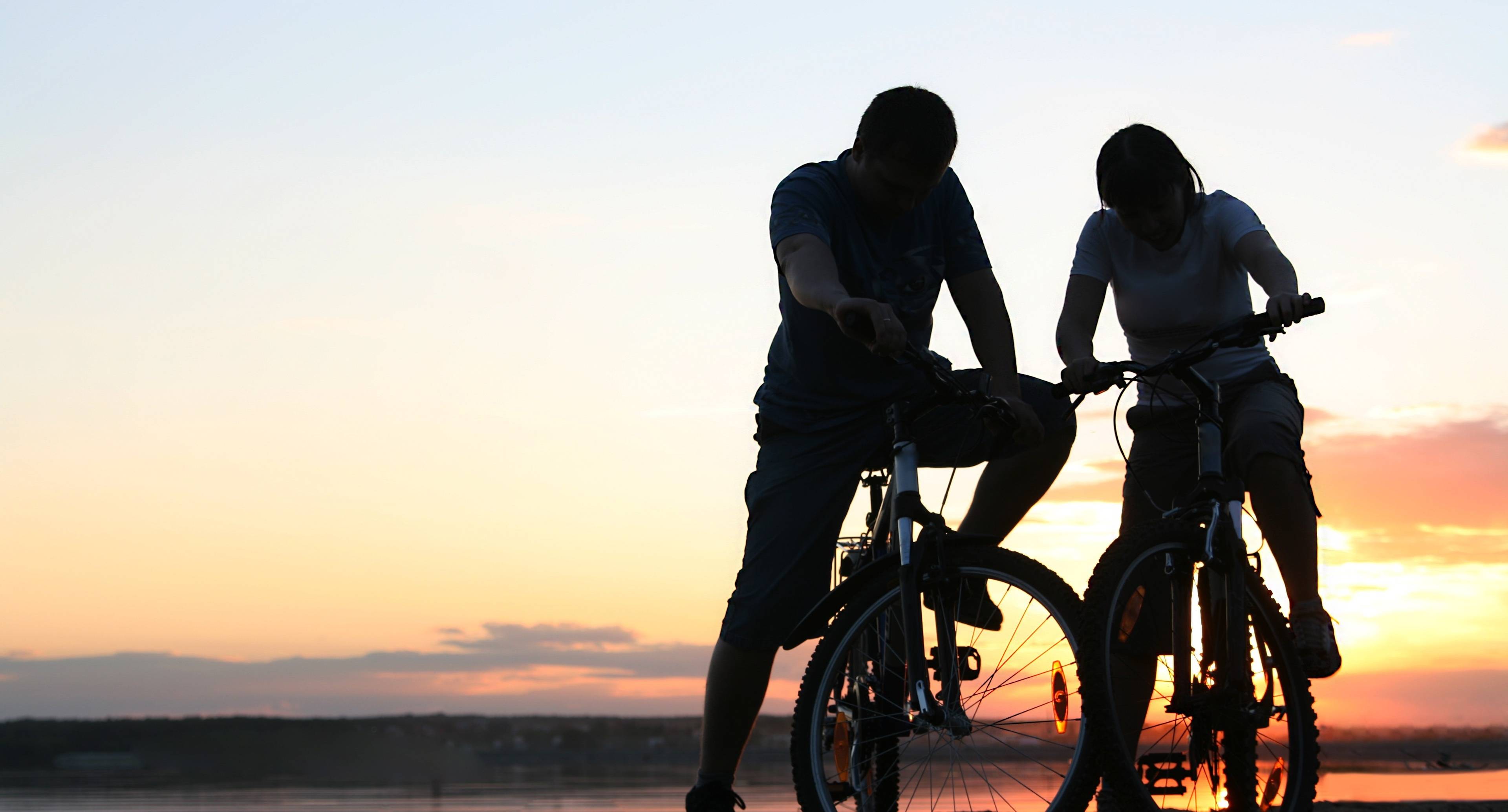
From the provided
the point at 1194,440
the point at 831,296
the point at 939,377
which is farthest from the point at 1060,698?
the point at 1194,440

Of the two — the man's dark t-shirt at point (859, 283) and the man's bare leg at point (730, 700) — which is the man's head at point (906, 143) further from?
the man's bare leg at point (730, 700)

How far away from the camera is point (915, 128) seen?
3348 mm

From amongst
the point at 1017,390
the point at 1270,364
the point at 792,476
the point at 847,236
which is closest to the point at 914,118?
the point at 847,236

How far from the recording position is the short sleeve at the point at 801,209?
11.6ft

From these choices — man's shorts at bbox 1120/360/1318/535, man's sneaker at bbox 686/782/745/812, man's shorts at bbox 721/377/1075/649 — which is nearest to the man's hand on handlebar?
man's shorts at bbox 1120/360/1318/535

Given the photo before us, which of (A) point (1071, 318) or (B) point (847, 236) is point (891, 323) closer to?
(B) point (847, 236)

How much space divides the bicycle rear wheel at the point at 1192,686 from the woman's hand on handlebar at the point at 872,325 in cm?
75

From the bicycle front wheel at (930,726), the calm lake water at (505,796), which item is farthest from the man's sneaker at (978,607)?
the calm lake water at (505,796)

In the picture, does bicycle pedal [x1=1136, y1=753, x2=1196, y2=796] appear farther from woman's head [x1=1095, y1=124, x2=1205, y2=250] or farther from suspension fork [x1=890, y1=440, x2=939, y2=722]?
woman's head [x1=1095, y1=124, x2=1205, y2=250]

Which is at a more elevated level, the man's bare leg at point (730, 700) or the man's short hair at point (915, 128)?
the man's short hair at point (915, 128)

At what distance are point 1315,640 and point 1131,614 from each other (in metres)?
0.72

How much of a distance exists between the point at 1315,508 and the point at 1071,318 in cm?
92

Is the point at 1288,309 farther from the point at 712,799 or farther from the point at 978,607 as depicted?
the point at 712,799

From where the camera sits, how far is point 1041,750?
3.02 meters
